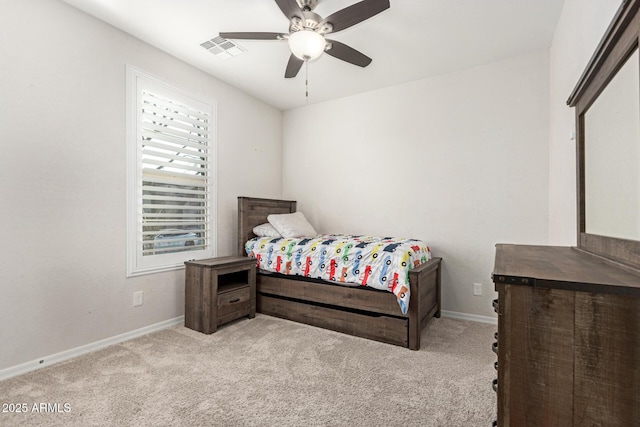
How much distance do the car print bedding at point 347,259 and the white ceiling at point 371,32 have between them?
1809 mm

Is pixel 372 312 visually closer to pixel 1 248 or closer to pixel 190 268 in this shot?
pixel 190 268

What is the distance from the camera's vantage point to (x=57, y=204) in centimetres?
219

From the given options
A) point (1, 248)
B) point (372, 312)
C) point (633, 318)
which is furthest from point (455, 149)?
point (1, 248)

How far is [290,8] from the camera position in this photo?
6.30ft

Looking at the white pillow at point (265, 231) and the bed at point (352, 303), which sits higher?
the white pillow at point (265, 231)

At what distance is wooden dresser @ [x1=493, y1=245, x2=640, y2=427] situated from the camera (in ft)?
2.49

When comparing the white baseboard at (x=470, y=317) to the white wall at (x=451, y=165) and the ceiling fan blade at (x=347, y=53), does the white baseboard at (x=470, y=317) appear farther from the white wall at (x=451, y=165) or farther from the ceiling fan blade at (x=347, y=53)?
the ceiling fan blade at (x=347, y=53)

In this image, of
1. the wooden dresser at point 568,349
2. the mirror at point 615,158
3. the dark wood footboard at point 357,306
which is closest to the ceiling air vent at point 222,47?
the dark wood footboard at point 357,306

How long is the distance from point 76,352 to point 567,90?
13.3 feet

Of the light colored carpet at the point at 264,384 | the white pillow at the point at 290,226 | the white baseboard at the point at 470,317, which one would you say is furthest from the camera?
the white pillow at the point at 290,226

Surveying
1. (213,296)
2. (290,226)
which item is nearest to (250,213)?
(290,226)

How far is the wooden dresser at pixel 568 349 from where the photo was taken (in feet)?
2.49

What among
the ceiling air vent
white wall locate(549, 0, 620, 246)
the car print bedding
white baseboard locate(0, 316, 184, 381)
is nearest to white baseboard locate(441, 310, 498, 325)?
the car print bedding

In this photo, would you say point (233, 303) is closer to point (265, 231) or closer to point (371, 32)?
point (265, 231)
